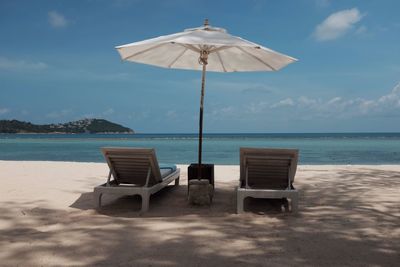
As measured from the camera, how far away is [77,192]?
6.30m

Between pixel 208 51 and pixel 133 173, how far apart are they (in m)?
2.06

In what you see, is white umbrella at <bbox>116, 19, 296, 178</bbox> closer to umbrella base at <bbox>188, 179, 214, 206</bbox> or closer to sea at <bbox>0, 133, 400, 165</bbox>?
umbrella base at <bbox>188, 179, 214, 206</bbox>

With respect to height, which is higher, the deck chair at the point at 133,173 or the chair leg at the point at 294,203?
the deck chair at the point at 133,173

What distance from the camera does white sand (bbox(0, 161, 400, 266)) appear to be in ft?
9.59

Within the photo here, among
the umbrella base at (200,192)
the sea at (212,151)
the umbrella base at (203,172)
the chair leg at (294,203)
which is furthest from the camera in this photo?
the sea at (212,151)

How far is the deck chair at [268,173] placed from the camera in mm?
4680

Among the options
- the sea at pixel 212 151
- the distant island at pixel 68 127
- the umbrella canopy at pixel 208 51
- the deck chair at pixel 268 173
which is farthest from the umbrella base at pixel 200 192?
the distant island at pixel 68 127

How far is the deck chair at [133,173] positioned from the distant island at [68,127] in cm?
10381

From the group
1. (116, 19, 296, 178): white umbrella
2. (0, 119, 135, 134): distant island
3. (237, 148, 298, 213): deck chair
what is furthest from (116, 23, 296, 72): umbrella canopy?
(0, 119, 135, 134): distant island

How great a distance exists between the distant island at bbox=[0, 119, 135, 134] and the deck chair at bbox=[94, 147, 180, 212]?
341 ft

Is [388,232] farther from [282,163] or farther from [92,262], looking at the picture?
[92,262]

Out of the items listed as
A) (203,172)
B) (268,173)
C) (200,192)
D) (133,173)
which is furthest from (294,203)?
(133,173)

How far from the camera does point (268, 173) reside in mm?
5258

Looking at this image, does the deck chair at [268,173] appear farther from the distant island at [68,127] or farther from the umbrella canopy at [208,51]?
the distant island at [68,127]
